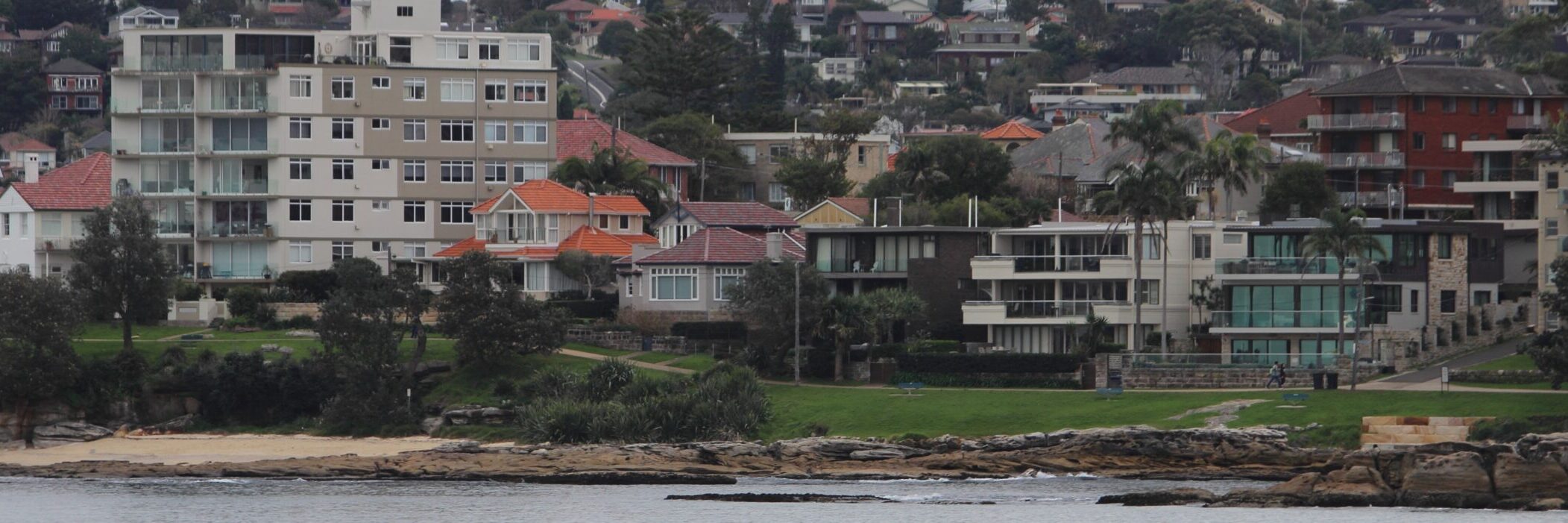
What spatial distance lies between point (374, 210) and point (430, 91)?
602 centimetres

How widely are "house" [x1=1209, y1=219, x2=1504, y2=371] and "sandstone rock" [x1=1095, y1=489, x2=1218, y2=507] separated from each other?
1802 cm

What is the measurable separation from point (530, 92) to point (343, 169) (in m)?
9.10

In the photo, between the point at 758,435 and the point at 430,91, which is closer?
the point at 758,435

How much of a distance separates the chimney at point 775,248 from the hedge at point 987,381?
10.5 meters

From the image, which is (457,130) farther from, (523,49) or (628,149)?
(628,149)

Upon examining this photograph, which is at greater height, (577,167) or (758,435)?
(577,167)

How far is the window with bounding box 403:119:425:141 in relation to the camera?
118 m

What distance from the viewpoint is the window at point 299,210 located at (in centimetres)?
11788

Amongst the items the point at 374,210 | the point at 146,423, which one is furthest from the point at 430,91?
the point at 146,423

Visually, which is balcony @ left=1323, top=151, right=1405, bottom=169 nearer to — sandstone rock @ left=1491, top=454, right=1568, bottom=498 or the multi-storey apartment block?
the multi-storey apartment block

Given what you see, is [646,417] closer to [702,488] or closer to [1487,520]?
[702,488]

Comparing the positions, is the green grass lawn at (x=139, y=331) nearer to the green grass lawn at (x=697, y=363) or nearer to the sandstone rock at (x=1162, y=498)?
the green grass lawn at (x=697, y=363)

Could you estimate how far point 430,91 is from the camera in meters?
118

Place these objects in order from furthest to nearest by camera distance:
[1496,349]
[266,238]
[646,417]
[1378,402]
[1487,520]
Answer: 1. [266,238]
2. [1496,349]
3. [646,417]
4. [1378,402]
5. [1487,520]
